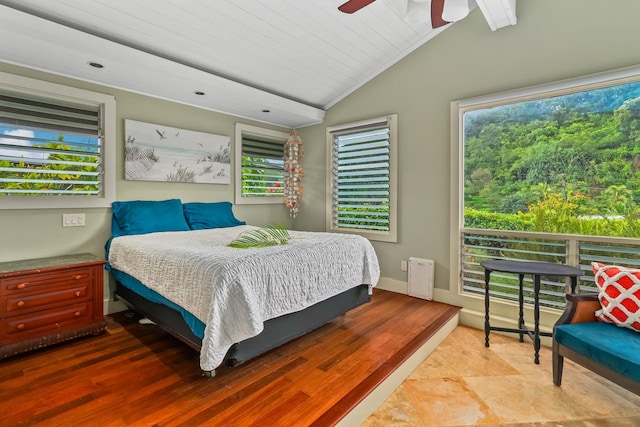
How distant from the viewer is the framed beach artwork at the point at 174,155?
3.29 metres

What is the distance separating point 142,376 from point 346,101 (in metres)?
3.74

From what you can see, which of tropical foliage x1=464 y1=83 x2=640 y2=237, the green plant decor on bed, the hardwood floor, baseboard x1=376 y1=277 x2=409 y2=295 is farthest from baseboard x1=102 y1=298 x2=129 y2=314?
tropical foliage x1=464 y1=83 x2=640 y2=237

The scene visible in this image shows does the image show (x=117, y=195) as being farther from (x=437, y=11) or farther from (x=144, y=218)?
(x=437, y=11)

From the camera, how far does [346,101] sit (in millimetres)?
4281

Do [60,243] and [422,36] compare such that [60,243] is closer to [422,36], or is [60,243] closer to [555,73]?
[422,36]

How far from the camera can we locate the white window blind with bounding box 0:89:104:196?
8.55 feet

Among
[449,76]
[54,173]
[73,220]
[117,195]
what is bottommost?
[73,220]

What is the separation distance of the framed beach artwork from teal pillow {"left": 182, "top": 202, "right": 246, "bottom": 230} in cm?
32

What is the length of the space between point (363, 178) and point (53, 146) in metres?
3.25

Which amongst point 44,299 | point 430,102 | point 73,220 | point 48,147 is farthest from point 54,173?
point 430,102

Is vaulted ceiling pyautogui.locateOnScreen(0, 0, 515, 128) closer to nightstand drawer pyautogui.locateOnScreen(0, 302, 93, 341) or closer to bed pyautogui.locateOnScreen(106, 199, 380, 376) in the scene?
bed pyautogui.locateOnScreen(106, 199, 380, 376)

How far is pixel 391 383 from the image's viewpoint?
81.7 inches

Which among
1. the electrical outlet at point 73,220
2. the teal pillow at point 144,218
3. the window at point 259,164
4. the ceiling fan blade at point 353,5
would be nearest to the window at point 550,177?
the ceiling fan blade at point 353,5

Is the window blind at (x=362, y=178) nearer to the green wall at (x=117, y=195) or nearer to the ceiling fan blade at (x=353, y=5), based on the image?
the green wall at (x=117, y=195)
